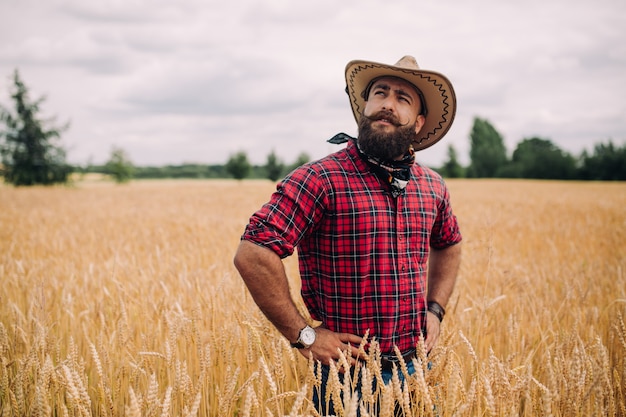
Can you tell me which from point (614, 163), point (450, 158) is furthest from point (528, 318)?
point (450, 158)

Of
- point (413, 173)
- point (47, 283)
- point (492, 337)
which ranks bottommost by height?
point (492, 337)

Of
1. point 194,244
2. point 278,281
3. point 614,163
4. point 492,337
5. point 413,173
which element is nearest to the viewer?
point 278,281

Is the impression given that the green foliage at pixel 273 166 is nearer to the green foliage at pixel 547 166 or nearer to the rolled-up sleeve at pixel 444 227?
the green foliage at pixel 547 166

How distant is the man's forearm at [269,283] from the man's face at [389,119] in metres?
0.74

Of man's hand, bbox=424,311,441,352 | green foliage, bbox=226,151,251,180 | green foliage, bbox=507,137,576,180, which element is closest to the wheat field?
man's hand, bbox=424,311,441,352

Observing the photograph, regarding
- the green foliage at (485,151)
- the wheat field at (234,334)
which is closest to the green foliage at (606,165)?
the green foliage at (485,151)

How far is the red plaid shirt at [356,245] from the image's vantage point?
1831 millimetres

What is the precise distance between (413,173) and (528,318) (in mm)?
2033

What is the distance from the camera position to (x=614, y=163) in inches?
2002

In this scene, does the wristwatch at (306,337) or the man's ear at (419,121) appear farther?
the man's ear at (419,121)

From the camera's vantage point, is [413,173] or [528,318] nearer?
[413,173]

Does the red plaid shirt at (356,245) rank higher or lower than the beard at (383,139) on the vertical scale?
lower

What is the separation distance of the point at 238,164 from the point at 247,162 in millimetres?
1529

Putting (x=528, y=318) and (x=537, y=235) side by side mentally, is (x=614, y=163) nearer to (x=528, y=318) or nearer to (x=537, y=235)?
(x=537, y=235)
